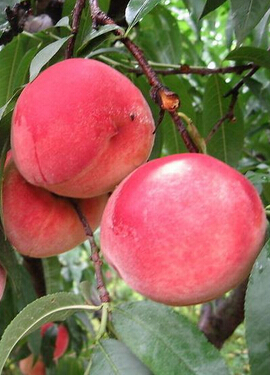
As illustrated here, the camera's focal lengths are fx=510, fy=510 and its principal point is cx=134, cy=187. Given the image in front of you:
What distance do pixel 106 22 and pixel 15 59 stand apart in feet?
0.91

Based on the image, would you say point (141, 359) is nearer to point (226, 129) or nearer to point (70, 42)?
point (70, 42)

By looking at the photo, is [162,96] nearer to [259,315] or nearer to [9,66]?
[259,315]

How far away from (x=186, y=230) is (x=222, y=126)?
59cm

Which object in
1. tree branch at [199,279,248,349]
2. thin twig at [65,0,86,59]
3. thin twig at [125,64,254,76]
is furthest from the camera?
tree branch at [199,279,248,349]

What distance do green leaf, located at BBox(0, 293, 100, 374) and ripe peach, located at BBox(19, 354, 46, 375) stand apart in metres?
1.13

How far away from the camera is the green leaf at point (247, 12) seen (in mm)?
663

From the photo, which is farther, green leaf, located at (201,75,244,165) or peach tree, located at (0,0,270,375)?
green leaf, located at (201,75,244,165)

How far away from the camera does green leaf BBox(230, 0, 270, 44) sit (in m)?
0.66

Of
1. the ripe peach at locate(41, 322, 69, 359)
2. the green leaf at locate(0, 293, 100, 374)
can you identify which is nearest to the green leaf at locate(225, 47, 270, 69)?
the green leaf at locate(0, 293, 100, 374)

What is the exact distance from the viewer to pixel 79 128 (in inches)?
23.2

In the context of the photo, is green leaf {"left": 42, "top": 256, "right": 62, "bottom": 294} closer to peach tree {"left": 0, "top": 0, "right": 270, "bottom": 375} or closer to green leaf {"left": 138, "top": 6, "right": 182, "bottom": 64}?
peach tree {"left": 0, "top": 0, "right": 270, "bottom": 375}

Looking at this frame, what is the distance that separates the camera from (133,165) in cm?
65

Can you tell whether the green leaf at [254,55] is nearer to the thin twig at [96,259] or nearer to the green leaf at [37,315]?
the thin twig at [96,259]

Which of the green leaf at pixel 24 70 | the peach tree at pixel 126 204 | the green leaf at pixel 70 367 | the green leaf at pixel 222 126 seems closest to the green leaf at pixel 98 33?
the peach tree at pixel 126 204
